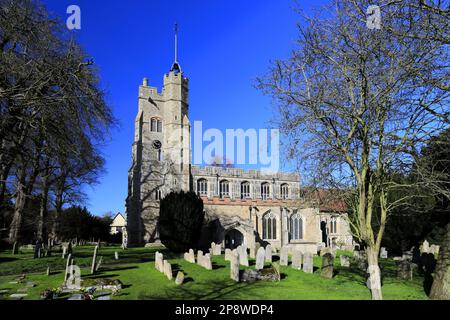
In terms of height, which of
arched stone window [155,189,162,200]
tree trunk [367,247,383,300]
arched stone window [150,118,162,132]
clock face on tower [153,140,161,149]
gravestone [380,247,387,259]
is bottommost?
gravestone [380,247,387,259]

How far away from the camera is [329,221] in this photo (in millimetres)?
39875

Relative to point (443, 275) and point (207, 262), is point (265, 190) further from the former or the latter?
point (443, 275)

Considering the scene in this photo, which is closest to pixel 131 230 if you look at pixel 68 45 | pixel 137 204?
pixel 137 204

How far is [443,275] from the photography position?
9914mm

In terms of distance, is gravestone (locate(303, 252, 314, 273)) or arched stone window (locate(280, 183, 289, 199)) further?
arched stone window (locate(280, 183, 289, 199))

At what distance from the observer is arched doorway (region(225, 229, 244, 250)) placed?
32.5 m

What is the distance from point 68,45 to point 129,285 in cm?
709

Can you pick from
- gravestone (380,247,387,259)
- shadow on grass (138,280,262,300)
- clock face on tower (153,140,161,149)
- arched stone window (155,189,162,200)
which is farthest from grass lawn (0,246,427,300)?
clock face on tower (153,140,161,149)

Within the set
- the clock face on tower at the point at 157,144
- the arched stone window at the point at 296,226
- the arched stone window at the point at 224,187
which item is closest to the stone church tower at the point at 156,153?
the clock face on tower at the point at 157,144

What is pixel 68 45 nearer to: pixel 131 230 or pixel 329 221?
pixel 131 230

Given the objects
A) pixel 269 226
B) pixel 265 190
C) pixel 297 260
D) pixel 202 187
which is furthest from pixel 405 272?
pixel 265 190

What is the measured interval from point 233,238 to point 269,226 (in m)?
4.07

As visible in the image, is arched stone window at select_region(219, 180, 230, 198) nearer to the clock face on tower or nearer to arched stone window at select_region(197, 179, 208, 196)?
arched stone window at select_region(197, 179, 208, 196)

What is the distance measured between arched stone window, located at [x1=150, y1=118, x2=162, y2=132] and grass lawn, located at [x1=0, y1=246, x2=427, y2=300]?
2232 cm
